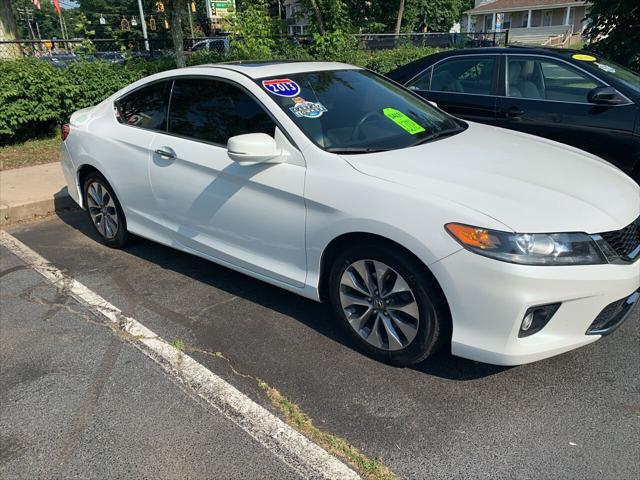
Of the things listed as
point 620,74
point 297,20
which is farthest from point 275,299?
point 297,20

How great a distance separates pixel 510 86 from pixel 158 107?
11.2ft

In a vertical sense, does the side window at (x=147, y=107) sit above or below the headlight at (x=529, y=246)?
above

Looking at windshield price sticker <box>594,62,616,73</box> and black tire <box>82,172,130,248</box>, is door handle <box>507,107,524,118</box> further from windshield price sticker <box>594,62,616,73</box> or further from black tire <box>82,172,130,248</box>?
black tire <box>82,172,130,248</box>

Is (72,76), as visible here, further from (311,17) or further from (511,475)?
(511,475)

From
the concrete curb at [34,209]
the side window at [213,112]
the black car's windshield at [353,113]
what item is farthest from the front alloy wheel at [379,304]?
the concrete curb at [34,209]

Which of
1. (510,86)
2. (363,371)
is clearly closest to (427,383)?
(363,371)

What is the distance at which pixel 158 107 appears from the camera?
4.13 meters

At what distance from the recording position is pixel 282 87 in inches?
137

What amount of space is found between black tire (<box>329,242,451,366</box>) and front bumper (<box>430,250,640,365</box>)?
0.09 metres

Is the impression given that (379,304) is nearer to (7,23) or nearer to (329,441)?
(329,441)

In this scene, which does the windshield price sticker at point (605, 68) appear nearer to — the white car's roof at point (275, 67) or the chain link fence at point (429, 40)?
the white car's roof at point (275, 67)

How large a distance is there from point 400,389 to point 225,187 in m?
1.65

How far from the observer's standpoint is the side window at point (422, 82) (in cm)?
600

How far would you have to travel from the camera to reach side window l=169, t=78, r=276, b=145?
11.3 ft
